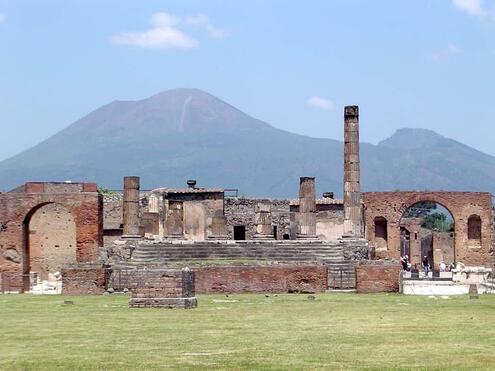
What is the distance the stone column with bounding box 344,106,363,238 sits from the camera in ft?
157

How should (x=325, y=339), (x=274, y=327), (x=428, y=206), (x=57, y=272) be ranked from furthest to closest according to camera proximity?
(x=428, y=206), (x=57, y=272), (x=274, y=327), (x=325, y=339)

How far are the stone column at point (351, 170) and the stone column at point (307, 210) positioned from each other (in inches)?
57.3

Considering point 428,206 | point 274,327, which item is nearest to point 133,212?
point 274,327

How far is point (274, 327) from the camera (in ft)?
62.1

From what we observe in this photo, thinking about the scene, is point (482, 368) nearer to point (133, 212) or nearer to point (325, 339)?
point (325, 339)

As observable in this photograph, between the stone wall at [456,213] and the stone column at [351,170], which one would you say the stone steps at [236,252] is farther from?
the stone wall at [456,213]

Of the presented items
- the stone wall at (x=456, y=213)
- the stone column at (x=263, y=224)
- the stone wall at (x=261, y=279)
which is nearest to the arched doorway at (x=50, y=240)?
the stone column at (x=263, y=224)

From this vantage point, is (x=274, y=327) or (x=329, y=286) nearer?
Answer: (x=274, y=327)

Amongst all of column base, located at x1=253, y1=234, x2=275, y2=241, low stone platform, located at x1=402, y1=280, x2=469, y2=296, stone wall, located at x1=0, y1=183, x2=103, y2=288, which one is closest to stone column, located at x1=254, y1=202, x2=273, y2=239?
column base, located at x1=253, y1=234, x2=275, y2=241

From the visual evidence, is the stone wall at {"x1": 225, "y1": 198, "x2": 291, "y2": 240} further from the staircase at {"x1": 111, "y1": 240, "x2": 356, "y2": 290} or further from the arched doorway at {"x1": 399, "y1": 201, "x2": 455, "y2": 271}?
the staircase at {"x1": 111, "y1": 240, "x2": 356, "y2": 290}

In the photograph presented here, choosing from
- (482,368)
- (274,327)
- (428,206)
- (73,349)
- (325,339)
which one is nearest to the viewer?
(482,368)

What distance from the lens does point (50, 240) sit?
52750 millimetres

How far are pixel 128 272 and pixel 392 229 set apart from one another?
2945cm

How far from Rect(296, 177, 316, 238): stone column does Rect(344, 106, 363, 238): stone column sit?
1.46 meters
